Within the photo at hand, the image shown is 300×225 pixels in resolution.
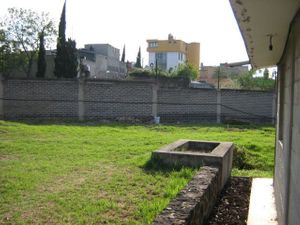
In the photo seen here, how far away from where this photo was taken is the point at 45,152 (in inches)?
390

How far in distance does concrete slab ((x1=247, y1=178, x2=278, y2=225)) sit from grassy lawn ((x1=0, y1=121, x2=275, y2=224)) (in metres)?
1.09

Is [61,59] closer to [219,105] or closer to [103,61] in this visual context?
[219,105]

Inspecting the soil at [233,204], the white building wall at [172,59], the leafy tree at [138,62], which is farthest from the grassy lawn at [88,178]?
the white building wall at [172,59]

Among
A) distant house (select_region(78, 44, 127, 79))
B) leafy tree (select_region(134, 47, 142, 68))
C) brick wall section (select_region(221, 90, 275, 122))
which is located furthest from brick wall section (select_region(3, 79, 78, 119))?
leafy tree (select_region(134, 47, 142, 68))

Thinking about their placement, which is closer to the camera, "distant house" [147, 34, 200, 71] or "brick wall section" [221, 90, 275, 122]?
"brick wall section" [221, 90, 275, 122]

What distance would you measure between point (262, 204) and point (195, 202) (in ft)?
6.93

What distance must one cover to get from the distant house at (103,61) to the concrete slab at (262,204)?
109ft

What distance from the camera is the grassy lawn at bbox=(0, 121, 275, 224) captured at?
5.24 metres

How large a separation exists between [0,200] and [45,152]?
4.23 meters

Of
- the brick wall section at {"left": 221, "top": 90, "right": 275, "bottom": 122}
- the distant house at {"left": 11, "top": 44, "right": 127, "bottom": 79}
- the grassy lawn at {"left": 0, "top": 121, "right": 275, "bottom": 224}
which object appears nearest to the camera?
the grassy lawn at {"left": 0, "top": 121, "right": 275, "bottom": 224}

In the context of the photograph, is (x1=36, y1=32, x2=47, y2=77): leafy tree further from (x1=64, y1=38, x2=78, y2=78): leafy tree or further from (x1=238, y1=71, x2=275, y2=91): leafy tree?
(x1=238, y1=71, x2=275, y2=91): leafy tree

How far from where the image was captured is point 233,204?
22.6 ft

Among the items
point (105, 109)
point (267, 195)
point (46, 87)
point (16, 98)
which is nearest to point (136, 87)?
point (105, 109)

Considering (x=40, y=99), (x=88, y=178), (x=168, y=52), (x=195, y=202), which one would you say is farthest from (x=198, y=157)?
(x=168, y=52)
